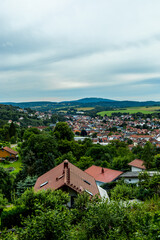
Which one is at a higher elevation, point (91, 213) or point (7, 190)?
point (91, 213)

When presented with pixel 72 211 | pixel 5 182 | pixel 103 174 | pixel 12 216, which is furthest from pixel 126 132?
pixel 72 211

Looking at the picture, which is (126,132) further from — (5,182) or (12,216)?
(12,216)

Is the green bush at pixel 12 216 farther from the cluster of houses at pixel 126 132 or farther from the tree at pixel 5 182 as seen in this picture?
the cluster of houses at pixel 126 132

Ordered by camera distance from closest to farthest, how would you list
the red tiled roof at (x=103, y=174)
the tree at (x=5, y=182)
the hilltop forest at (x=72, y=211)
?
the hilltop forest at (x=72, y=211) < the tree at (x=5, y=182) < the red tiled roof at (x=103, y=174)

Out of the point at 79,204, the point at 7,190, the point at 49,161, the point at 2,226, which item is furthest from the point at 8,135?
the point at 79,204

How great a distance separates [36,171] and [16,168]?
11739mm

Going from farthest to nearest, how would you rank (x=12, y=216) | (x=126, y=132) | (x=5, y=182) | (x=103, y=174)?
(x=126, y=132) → (x=103, y=174) → (x=5, y=182) → (x=12, y=216)

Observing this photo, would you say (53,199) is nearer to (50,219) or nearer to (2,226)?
(50,219)

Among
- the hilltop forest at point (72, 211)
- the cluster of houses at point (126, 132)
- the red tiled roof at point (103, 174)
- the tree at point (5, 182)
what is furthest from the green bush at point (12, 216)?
the cluster of houses at point (126, 132)

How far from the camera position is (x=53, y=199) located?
997 cm

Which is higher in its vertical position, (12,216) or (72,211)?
(72,211)

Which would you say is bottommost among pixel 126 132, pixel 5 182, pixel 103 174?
pixel 126 132

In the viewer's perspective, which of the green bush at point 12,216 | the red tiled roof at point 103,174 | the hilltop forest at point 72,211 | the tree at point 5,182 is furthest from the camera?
the red tiled roof at point 103,174

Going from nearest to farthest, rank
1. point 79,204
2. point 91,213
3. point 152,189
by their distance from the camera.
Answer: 1. point 91,213
2. point 79,204
3. point 152,189
